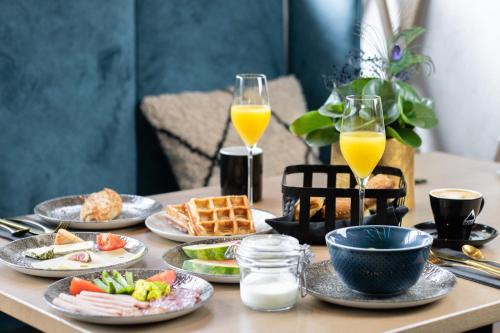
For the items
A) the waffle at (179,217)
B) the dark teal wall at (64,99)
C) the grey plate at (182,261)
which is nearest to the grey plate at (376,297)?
the grey plate at (182,261)

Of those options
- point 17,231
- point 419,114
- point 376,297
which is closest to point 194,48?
point 419,114

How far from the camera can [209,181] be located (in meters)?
3.41

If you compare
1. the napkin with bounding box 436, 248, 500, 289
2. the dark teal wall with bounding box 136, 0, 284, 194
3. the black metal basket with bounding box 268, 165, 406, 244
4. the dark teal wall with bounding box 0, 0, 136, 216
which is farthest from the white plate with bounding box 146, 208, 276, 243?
the dark teal wall with bounding box 136, 0, 284, 194

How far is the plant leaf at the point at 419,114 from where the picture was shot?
7.01 feet

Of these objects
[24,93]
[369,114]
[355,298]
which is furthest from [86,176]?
[355,298]

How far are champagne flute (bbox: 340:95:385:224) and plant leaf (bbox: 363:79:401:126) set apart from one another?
13.7 inches

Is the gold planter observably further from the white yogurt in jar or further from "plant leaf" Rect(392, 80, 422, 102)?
the white yogurt in jar

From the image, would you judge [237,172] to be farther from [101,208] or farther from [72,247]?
[72,247]

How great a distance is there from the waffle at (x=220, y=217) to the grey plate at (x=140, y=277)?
0.35 m

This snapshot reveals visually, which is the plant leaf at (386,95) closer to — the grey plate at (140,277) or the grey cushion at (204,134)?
the grey plate at (140,277)

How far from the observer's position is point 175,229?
1870 millimetres

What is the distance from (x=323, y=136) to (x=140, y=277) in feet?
2.66

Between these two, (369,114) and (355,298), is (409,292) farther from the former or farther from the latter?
(369,114)

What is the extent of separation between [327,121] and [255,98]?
196 mm
